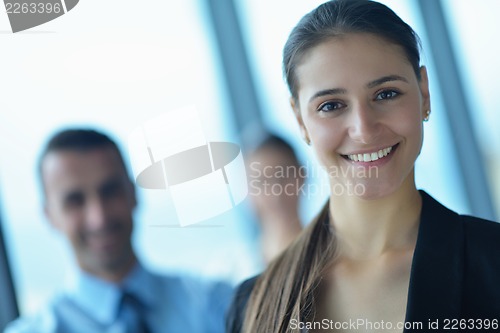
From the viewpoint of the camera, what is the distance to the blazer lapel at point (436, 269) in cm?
64

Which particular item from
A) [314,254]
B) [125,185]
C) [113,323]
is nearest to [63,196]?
[125,185]

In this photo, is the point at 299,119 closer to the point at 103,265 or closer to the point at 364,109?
the point at 364,109

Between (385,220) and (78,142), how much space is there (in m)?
0.81

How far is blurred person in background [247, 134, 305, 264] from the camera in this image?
132 cm

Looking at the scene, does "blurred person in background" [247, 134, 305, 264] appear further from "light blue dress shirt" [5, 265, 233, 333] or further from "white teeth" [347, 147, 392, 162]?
"white teeth" [347, 147, 392, 162]

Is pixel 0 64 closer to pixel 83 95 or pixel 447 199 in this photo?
pixel 83 95

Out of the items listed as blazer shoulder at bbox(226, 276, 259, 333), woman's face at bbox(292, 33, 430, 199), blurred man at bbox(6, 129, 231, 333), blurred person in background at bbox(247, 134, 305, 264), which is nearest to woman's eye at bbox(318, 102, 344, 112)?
woman's face at bbox(292, 33, 430, 199)

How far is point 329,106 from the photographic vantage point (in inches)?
26.2

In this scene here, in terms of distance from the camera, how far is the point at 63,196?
1.33 metres

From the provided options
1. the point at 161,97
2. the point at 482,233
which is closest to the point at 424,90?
the point at 482,233

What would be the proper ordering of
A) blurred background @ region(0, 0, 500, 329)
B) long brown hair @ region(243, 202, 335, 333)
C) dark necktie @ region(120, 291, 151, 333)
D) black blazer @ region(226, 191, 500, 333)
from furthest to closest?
blurred background @ region(0, 0, 500, 329), dark necktie @ region(120, 291, 151, 333), long brown hair @ region(243, 202, 335, 333), black blazer @ region(226, 191, 500, 333)

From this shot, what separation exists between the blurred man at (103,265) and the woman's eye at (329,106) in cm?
71

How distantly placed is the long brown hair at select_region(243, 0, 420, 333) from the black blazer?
13 centimetres

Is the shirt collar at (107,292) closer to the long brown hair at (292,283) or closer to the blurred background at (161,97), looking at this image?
the blurred background at (161,97)
